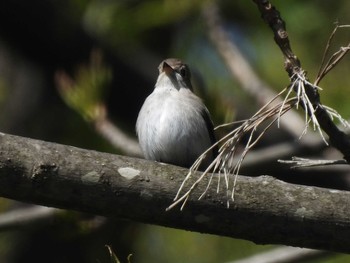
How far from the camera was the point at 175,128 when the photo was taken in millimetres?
4523

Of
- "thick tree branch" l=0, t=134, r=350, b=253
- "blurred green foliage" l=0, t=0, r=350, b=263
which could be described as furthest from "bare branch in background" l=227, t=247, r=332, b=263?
"thick tree branch" l=0, t=134, r=350, b=253

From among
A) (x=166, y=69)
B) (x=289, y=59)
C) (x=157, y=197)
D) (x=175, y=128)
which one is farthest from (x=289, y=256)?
(x=289, y=59)

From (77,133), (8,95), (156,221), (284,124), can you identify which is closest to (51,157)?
(156,221)

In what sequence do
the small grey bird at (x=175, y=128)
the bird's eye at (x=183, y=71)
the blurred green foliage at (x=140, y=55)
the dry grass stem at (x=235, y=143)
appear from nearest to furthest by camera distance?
the dry grass stem at (x=235, y=143)
the small grey bird at (x=175, y=128)
the bird's eye at (x=183, y=71)
the blurred green foliage at (x=140, y=55)

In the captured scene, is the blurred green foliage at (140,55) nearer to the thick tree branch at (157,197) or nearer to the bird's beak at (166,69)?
the bird's beak at (166,69)

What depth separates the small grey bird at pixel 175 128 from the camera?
176 inches

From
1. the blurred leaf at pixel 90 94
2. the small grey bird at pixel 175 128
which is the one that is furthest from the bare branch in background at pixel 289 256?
the blurred leaf at pixel 90 94

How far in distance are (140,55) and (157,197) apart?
10.2 ft

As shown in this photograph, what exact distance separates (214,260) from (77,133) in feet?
3.44

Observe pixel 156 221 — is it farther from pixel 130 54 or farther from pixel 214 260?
pixel 130 54

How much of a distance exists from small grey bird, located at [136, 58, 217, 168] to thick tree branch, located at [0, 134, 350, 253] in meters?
1.31

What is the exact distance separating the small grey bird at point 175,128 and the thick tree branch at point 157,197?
4.30ft

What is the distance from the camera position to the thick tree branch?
9.80 feet

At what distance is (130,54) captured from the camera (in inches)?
238
